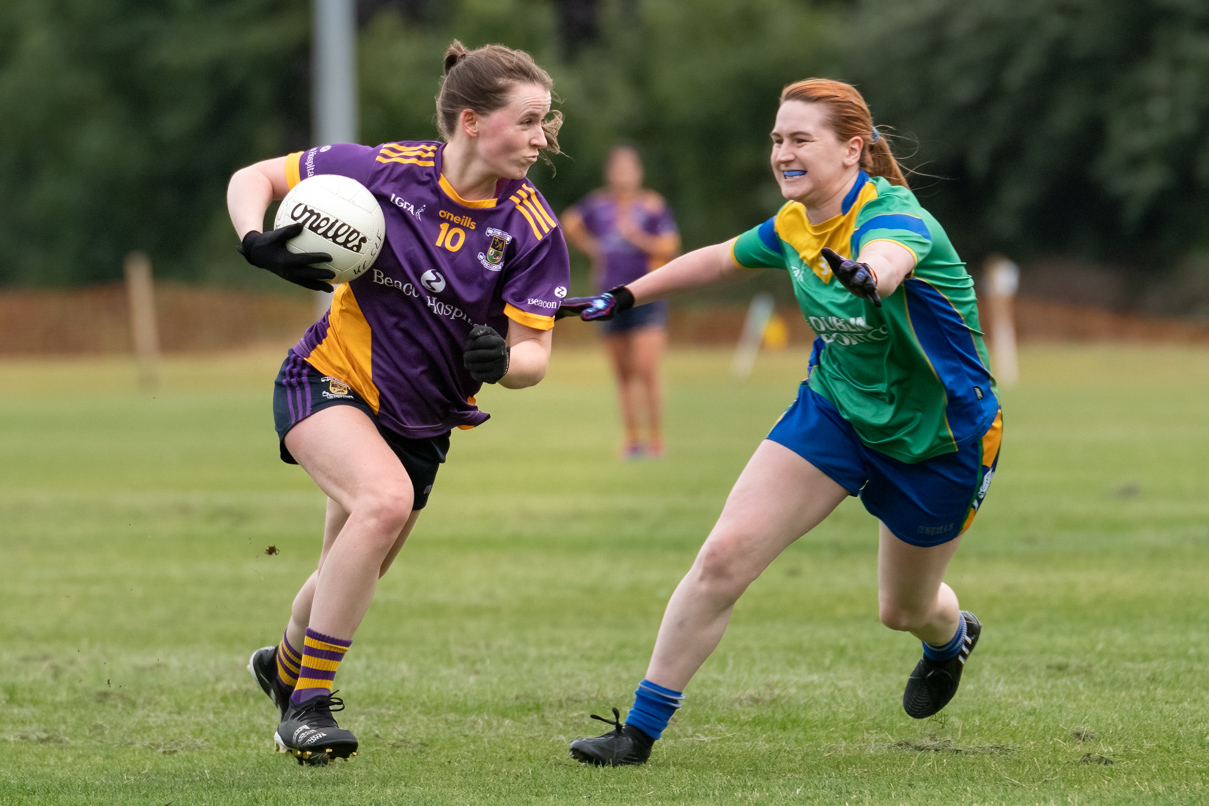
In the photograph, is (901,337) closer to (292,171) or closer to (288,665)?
(292,171)

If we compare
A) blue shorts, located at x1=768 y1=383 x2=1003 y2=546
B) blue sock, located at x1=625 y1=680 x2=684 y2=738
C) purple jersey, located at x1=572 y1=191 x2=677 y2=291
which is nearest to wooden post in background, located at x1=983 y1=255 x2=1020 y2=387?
purple jersey, located at x1=572 y1=191 x2=677 y2=291

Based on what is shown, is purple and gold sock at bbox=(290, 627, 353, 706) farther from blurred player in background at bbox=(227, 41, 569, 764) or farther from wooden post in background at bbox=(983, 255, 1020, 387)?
wooden post in background at bbox=(983, 255, 1020, 387)

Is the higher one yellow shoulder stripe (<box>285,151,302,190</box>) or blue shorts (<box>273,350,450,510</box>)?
yellow shoulder stripe (<box>285,151,302,190</box>)

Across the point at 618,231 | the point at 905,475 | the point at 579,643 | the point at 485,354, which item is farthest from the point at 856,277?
the point at 618,231

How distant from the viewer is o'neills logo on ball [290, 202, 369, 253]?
472 centimetres

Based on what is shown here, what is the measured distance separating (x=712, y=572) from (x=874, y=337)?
84 centimetres

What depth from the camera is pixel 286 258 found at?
15.3 feet

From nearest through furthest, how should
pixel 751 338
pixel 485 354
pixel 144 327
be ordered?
pixel 485 354 → pixel 144 327 → pixel 751 338

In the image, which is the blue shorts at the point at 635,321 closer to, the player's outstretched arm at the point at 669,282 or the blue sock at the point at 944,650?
the player's outstretched arm at the point at 669,282

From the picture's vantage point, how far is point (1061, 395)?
2389 centimetres


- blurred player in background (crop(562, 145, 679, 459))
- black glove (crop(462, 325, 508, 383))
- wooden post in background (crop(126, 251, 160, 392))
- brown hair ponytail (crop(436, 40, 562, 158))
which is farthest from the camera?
wooden post in background (crop(126, 251, 160, 392))

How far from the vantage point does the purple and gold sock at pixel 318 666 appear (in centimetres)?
471

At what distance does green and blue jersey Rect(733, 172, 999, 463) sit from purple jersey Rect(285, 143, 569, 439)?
33.1 inches

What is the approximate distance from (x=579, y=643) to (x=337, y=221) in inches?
107
